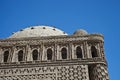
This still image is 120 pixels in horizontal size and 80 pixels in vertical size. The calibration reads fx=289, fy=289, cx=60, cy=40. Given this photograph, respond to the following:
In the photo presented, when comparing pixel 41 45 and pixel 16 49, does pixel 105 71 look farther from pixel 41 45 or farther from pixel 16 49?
pixel 16 49

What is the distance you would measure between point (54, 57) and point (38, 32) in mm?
3389

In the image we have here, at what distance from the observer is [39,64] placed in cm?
1886

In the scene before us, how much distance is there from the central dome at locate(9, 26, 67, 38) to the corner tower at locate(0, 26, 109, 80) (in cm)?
99

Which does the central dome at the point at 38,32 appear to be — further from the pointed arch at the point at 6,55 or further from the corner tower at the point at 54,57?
the pointed arch at the point at 6,55

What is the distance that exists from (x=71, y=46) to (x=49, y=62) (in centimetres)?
197

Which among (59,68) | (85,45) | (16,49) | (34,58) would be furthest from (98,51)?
(16,49)

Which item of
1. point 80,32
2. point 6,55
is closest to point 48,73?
point 6,55

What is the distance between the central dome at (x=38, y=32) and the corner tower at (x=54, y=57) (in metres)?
0.99

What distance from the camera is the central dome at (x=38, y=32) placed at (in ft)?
70.8

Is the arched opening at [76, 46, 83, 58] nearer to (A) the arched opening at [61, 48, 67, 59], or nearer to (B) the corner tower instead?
(B) the corner tower

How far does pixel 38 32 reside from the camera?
21.8 metres

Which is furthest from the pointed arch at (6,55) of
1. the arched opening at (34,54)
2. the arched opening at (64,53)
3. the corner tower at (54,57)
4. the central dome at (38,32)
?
the arched opening at (64,53)

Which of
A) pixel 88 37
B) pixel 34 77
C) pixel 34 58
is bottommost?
pixel 34 77

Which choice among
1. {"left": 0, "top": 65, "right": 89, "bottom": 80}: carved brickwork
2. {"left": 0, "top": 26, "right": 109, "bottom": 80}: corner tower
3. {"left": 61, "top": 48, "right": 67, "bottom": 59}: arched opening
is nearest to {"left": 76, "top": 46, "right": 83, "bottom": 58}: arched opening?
{"left": 0, "top": 26, "right": 109, "bottom": 80}: corner tower
